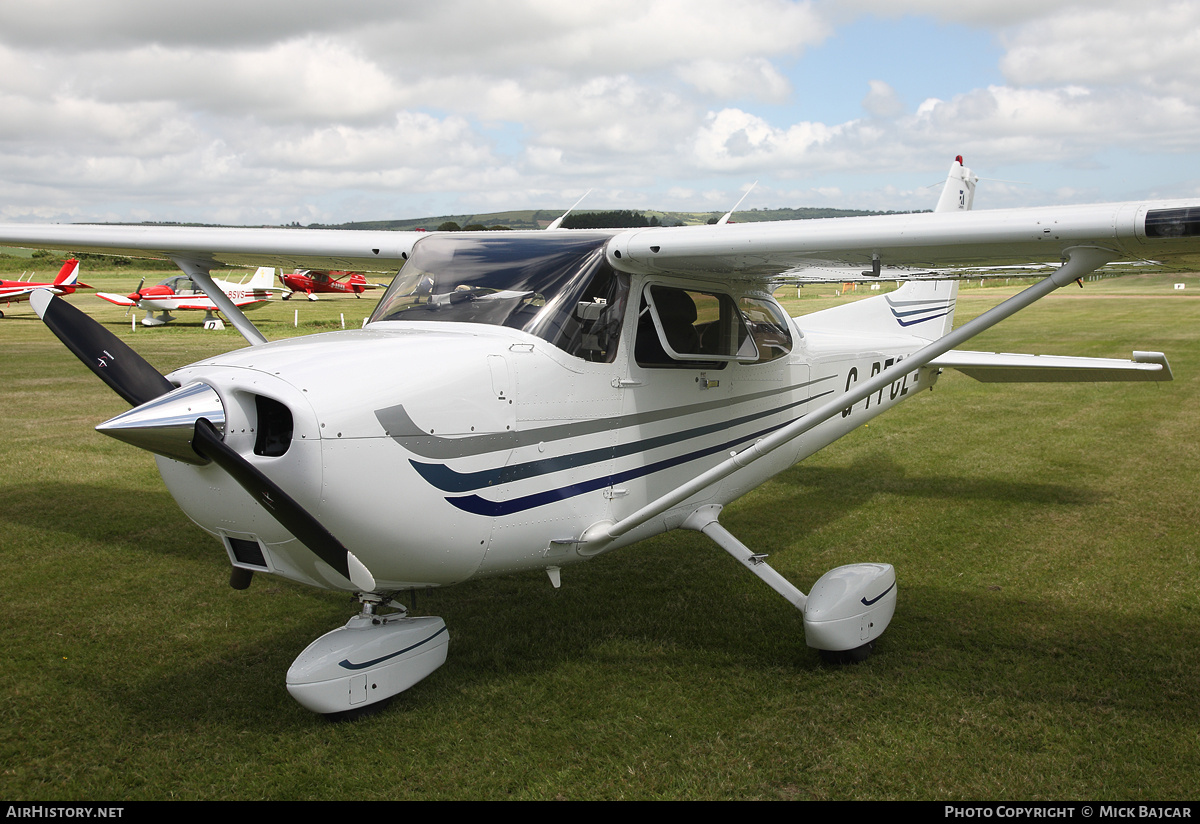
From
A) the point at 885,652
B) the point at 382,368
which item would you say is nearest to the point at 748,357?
the point at 885,652

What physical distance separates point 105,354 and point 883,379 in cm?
364

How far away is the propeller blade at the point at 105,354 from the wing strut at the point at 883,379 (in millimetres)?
2170

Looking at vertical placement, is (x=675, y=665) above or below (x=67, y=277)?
below

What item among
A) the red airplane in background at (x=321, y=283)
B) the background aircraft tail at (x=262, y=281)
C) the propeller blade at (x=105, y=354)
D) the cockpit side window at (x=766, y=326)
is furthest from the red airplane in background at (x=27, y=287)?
the cockpit side window at (x=766, y=326)

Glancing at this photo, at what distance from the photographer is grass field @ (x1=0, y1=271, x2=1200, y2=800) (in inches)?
140

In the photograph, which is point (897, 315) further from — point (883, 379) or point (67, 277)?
point (67, 277)

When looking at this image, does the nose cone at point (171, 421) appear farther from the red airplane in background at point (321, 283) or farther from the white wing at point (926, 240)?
the red airplane in background at point (321, 283)

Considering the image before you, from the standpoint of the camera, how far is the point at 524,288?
4.33 meters

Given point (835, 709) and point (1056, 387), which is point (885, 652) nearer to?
point (835, 709)

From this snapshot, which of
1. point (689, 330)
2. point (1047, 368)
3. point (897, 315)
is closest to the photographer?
point (689, 330)

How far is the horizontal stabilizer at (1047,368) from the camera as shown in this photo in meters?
6.86

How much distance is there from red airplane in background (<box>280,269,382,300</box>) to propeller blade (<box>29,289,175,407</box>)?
38.1m

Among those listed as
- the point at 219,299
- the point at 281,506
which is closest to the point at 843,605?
the point at 281,506
